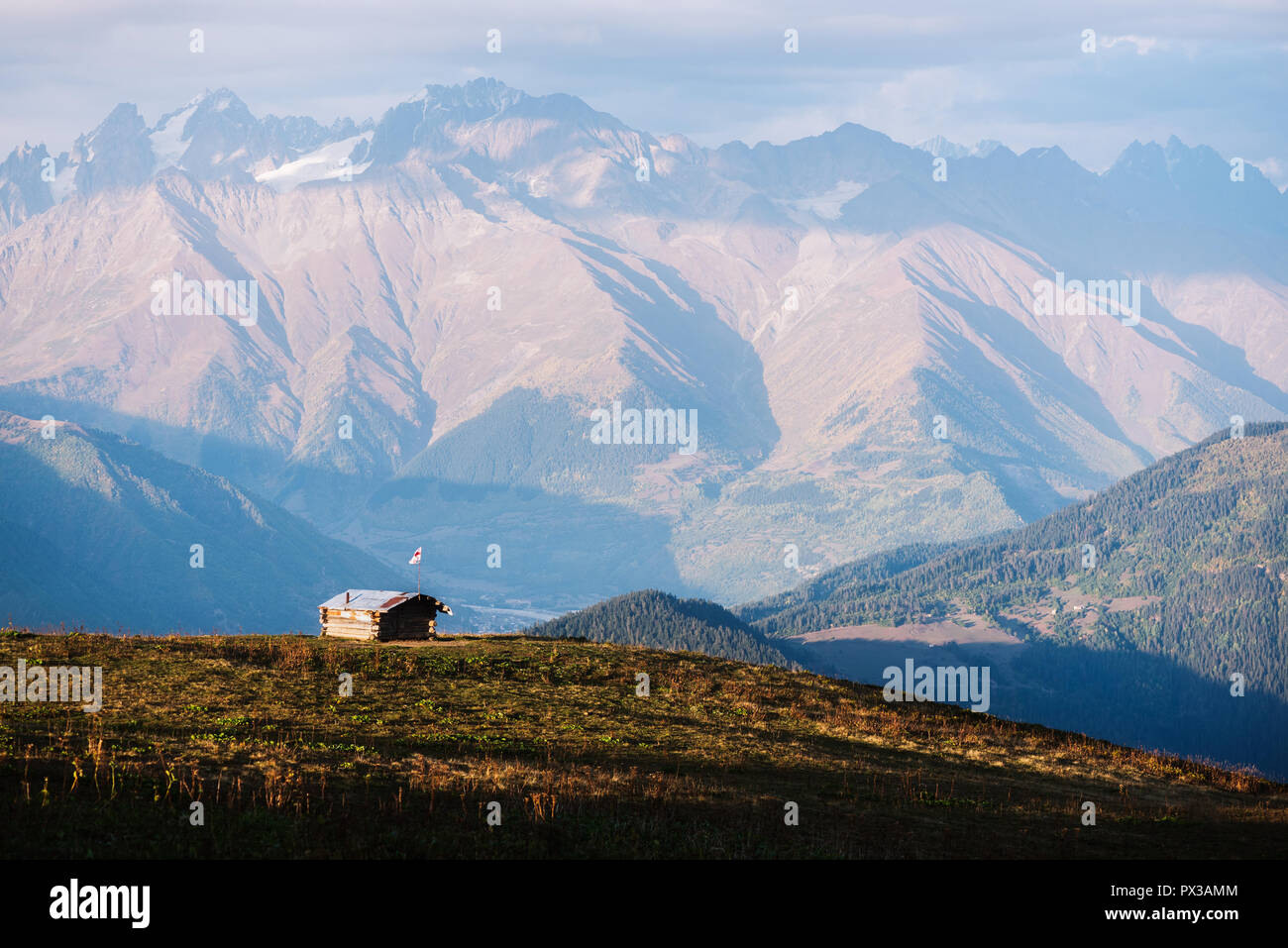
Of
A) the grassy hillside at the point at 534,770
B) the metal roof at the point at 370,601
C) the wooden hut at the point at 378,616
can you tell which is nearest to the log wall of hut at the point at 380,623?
the wooden hut at the point at 378,616

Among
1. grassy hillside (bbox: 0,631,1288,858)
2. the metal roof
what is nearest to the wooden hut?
the metal roof

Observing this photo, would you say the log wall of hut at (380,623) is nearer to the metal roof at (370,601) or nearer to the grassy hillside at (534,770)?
the metal roof at (370,601)

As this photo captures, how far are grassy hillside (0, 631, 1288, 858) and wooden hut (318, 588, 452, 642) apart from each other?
524 centimetres

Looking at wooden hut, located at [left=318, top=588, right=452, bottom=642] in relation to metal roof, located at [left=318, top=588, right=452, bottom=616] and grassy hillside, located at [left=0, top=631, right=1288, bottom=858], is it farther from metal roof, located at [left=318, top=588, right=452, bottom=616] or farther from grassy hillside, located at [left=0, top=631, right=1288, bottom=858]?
grassy hillside, located at [left=0, top=631, right=1288, bottom=858]

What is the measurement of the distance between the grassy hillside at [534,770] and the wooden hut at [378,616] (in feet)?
17.2

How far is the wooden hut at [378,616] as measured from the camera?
7000 cm


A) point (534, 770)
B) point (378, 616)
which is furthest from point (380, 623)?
point (534, 770)

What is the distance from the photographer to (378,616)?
6962 centimetres

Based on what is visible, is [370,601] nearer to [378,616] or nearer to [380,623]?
[378,616]

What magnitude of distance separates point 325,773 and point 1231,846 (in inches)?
1041
